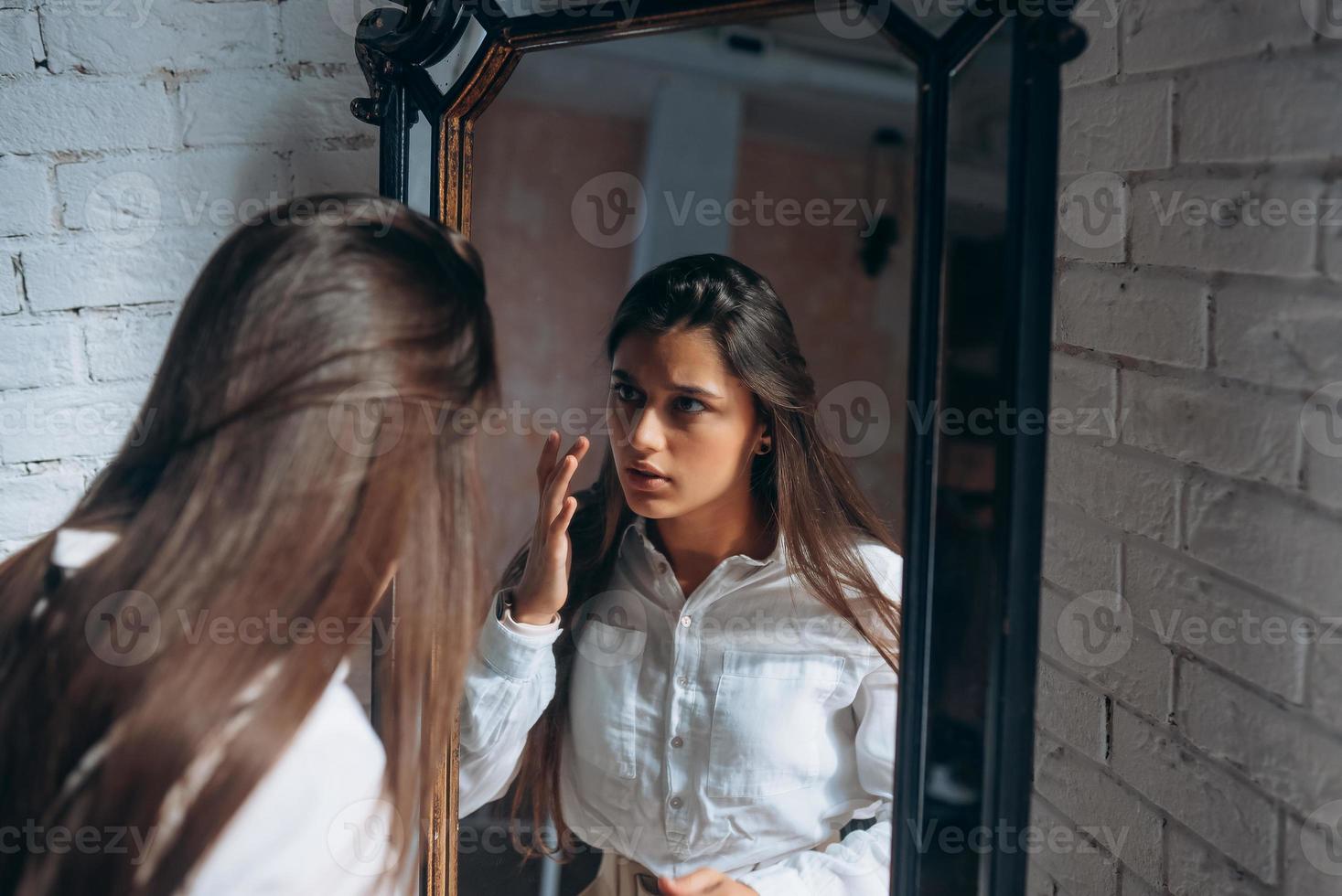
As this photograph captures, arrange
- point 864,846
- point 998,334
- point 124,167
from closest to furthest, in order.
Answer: point 998,334 → point 864,846 → point 124,167

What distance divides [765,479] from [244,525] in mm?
406

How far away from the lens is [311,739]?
771 millimetres

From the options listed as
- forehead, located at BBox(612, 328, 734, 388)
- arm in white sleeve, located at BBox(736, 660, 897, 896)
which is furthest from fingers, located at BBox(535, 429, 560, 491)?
arm in white sleeve, located at BBox(736, 660, 897, 896)

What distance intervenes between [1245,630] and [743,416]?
0.45 m

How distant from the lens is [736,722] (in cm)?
82

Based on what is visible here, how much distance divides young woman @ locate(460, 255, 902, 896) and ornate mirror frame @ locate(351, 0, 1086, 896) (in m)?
0.04

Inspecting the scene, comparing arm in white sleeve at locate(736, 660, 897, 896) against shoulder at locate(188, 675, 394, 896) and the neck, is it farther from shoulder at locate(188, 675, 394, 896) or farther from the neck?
shoulder at locate(188, 675, 394, 896)

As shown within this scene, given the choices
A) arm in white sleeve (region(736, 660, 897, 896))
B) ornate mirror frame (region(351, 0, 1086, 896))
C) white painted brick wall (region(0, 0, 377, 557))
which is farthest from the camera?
white painted brick wall (region(0, 0, 377, 557))

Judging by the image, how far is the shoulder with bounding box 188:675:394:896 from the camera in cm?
75

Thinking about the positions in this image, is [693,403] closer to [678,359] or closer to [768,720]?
[678,359]

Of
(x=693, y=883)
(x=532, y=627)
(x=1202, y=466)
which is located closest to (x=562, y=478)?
(x=532, y=627)

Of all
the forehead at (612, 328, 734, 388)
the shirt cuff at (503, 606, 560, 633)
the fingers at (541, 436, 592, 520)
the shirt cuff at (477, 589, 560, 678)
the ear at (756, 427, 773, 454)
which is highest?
the forehead at (612, 328, 734, 388)

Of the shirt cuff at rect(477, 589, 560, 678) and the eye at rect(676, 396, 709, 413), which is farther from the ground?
the eye at rect(676, 396, 709, 413)

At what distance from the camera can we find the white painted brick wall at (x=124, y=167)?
101 centimetres
